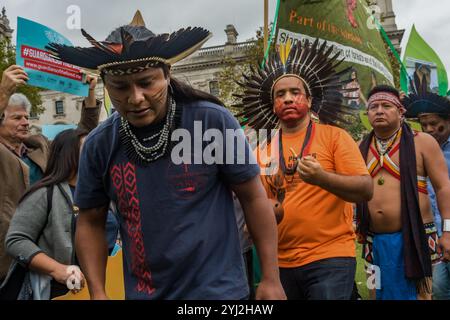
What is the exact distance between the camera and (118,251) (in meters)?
3.70

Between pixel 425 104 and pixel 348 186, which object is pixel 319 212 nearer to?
pixel 348 186

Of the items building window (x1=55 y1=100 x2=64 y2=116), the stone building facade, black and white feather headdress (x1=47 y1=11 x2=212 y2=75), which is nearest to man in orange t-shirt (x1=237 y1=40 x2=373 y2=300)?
black and white feather headdress (x1=47 y1=11 x2=212 y2=75)

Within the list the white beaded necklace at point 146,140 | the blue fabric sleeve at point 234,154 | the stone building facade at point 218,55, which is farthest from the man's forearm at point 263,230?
the stone building facade at point 218,55

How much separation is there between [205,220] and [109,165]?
0.48 metres

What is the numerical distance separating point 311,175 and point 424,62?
541 cm

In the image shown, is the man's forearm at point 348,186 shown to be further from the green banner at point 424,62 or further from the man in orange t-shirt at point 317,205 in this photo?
the green banner at point 424,62

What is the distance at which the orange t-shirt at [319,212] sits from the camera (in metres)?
3.47

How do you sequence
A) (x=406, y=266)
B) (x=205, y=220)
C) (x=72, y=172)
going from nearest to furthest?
(x=205, y=220), (x=72, y=172), (x=406, y=266)

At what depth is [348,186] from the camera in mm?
3375

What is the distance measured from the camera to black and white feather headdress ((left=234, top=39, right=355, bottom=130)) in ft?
13.1

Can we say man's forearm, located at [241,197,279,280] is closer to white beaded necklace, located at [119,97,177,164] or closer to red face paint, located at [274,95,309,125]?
white beaded necklace, located at [119,97,177,164]
